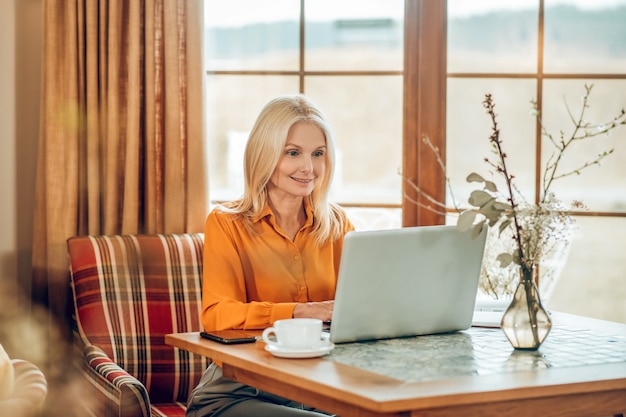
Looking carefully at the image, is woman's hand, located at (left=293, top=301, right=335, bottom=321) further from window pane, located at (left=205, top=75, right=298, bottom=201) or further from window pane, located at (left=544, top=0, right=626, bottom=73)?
window pane, located at (left=544, top=0, right=626, bottom=73)

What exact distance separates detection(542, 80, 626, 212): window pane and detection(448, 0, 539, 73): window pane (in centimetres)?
17

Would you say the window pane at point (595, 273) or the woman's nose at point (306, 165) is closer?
the woman's nose at point (306, 165)

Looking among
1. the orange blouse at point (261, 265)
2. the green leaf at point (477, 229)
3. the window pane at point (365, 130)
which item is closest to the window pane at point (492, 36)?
the window pane at point (365, 130)

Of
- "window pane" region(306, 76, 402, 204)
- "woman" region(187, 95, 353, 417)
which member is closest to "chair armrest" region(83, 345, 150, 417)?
"woman" region(187, 95, 353, 417)

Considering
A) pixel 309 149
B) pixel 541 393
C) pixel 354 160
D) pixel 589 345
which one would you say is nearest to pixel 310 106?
pixel 309 149

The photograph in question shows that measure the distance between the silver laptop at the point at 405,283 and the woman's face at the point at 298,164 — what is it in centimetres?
64

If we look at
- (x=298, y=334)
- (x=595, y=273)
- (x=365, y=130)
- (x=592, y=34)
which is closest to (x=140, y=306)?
(x=365, y=130)

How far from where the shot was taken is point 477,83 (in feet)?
11.2

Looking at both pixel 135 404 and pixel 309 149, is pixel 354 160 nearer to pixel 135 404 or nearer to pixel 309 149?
pixel 309 149

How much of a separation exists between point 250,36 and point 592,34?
1.35m

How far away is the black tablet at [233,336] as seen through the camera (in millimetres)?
1981

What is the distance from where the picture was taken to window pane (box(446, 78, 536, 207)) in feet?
11.1

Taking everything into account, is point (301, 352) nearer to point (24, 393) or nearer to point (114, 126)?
point (24, 393)

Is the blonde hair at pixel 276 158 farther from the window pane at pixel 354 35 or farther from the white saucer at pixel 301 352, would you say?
the window pane at pixel 354 35
